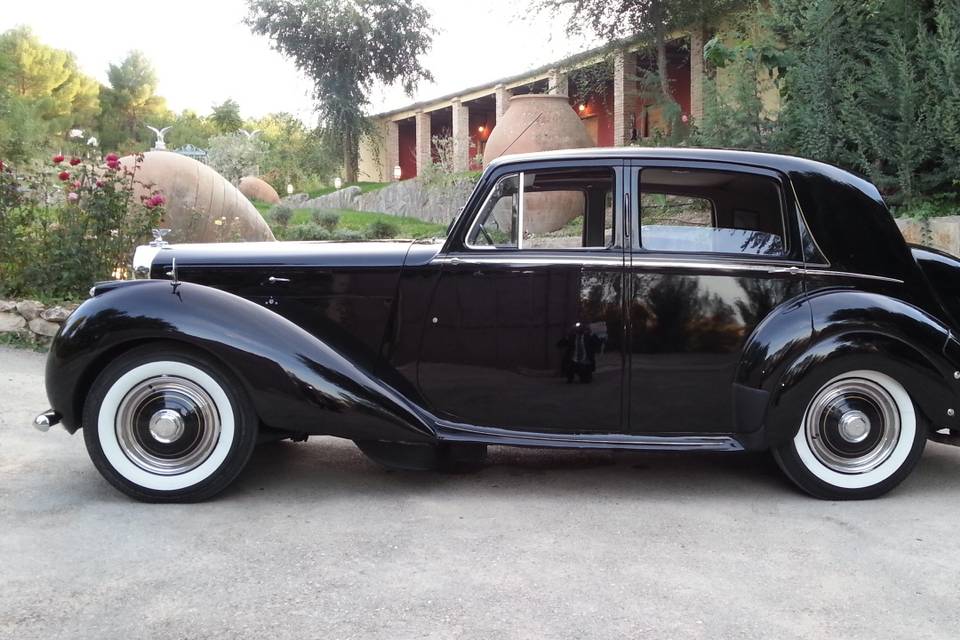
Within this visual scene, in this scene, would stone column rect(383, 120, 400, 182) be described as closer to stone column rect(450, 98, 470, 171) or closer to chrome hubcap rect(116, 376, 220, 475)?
stone column rect(450, 98, 470, 171)

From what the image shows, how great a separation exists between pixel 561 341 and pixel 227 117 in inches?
2037

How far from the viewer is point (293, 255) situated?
153 inches

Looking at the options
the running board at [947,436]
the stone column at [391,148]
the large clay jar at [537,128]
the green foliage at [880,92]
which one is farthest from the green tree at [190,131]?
the running board at [947,436]

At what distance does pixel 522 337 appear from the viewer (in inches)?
145

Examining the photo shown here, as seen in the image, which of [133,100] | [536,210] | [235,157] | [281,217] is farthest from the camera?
[133,100]

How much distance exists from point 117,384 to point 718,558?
2687 mm

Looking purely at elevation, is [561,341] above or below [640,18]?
below

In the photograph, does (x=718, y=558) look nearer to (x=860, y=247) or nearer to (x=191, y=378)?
(x=860, y=247)

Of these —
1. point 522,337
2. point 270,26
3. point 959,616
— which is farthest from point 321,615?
point 270,26

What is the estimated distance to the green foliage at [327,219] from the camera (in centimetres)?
1767

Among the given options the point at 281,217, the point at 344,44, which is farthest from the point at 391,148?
the point at 281,217

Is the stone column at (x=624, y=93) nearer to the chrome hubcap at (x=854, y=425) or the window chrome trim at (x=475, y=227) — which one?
the window chrome trim at (x=475, y=227)

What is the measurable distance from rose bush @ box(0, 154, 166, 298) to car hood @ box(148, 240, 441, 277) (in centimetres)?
340

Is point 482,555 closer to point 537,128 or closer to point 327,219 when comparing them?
point 537,128
